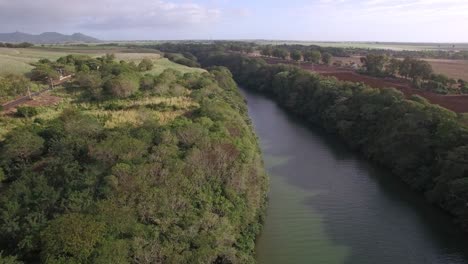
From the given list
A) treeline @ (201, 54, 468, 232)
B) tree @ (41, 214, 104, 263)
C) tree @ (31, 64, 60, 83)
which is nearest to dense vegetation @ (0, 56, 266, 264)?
tree @ (41, 214, 104, 263)

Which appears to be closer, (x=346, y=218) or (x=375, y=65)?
(x=346, y=218)

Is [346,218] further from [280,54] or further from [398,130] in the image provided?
[280,54]

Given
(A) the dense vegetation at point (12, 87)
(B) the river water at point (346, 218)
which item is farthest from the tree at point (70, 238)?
(A) the dense vegetation at point (12, 87)

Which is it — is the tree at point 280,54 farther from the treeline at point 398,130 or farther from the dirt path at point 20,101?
the dirt path at point 20,101

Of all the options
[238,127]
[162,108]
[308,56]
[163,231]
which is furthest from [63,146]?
[308,56]

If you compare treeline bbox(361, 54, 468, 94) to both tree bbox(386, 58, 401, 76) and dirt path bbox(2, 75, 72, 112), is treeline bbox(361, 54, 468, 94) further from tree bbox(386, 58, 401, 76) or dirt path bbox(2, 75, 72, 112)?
dirt path bbox(2, 75, 72, 112)

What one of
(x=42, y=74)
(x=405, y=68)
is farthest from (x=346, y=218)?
(x=405, y=68)
